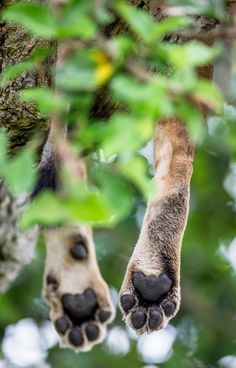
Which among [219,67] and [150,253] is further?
[219,67]

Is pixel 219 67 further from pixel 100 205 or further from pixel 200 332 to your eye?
pixel 100 205

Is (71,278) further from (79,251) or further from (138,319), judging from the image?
(138,319)

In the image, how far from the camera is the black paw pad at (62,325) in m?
3.86

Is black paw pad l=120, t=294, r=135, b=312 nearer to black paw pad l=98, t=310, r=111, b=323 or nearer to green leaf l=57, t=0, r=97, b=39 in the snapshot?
black paw pad l=98, t=310, r=111, b=323

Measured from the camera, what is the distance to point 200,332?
19.2ft

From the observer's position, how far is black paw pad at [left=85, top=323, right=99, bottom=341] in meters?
3.81

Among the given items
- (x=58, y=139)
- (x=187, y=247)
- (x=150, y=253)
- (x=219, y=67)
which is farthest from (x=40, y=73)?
(x=187, y=247)

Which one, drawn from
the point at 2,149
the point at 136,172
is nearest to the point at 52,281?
the point at 2,149

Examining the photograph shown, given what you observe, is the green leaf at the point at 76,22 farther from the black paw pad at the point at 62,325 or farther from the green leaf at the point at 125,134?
the black paw pad at the point at 62,325

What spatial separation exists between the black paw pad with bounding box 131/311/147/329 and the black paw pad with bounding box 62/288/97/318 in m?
0.78

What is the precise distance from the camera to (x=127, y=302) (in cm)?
313

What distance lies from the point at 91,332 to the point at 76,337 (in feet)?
0.18

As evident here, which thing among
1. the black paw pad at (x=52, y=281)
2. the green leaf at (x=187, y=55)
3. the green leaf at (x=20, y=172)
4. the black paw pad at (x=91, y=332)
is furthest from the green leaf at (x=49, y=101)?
the black paw pad at (x=52, y=281)

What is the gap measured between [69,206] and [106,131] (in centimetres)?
14
